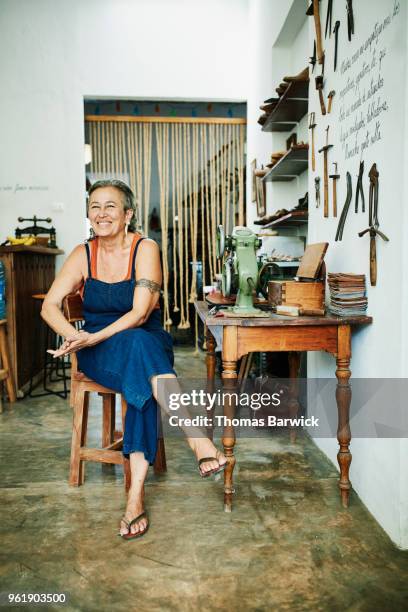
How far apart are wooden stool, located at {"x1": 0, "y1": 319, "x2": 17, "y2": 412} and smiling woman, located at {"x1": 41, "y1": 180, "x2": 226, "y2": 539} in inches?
65.8

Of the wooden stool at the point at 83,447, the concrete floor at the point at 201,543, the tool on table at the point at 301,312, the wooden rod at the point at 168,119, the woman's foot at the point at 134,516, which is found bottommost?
the concrete floor at the point at 201,543

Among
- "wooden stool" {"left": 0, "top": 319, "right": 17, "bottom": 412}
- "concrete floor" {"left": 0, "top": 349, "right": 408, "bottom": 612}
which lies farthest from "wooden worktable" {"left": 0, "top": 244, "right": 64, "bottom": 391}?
"concrete floor" {"left": 0, "top": 349, "right": 408, "bottom": 612}

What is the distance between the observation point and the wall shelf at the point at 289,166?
146 inches

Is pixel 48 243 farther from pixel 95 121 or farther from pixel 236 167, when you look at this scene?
pixel 236 167

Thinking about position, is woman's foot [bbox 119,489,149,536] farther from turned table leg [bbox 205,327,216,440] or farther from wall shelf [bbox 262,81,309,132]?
wall shelf [bbox 262,81,309,132]

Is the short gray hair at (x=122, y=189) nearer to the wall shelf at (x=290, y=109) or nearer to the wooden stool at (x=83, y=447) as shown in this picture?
the wooden stool at (x=83, y=447)

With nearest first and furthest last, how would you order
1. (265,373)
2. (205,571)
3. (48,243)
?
(205,571), (265,373), (48,243)

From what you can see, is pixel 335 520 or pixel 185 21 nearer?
pixel 335 520

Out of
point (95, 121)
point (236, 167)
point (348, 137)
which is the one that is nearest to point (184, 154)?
point (236, 167)

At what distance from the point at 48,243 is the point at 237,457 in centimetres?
376

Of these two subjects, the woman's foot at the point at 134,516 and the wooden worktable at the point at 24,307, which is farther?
the wooden worktable at the point at 24,307

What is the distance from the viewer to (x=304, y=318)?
2.39 metres

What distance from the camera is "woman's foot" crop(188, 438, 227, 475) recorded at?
2.28m

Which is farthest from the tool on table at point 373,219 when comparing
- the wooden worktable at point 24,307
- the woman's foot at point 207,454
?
the wooden worktable at point 24,307
